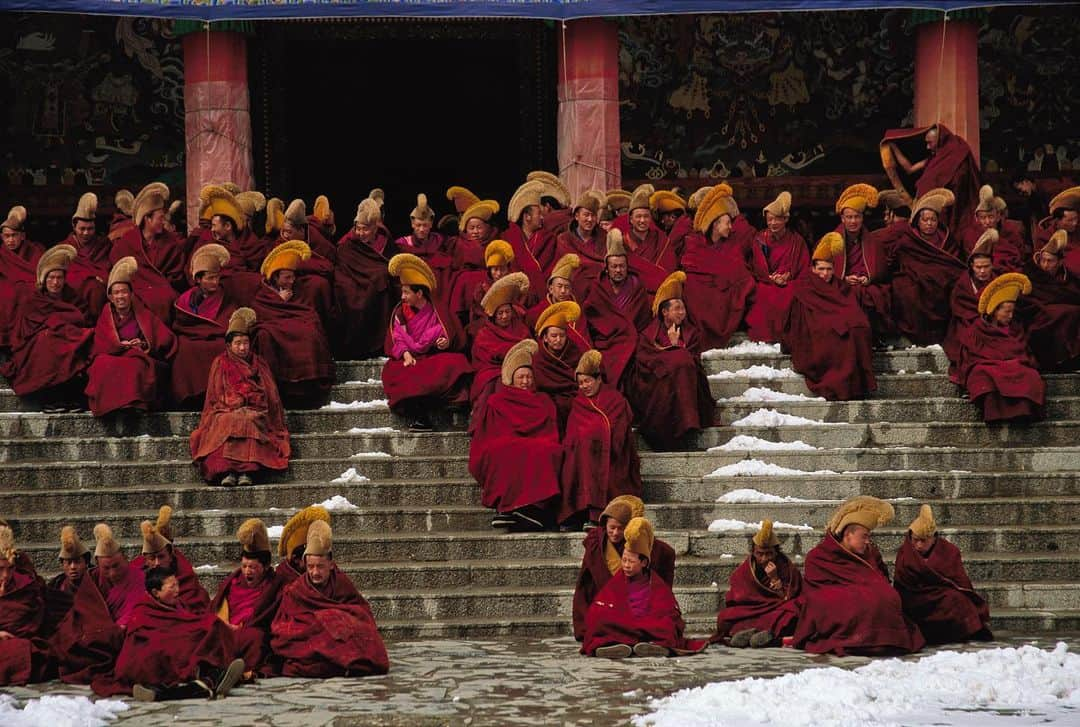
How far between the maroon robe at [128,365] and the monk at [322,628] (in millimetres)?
3199

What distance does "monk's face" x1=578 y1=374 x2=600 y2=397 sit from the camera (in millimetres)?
12938

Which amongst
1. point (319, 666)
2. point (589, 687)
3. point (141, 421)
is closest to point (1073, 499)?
point (589, 687)

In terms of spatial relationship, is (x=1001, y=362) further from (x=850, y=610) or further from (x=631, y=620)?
(x=631, y=620)

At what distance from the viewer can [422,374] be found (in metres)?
13.9

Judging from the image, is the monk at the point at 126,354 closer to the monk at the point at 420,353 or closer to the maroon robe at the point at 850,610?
the monk at the point at 420,353

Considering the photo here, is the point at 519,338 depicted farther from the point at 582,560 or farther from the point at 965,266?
the point at 965,266

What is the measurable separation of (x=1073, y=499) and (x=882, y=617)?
8.31 feet

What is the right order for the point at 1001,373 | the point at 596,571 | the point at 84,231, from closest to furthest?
the point at 596,571
the point at 1001,373
the point at 84,231

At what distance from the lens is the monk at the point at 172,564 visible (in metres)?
10.8

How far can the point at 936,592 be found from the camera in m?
11.4

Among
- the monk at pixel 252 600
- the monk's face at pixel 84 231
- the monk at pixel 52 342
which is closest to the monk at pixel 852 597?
the monk at pixel 252 600

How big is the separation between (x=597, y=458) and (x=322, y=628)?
2.59 m

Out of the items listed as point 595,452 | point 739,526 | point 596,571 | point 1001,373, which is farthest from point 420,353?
point 1001,373

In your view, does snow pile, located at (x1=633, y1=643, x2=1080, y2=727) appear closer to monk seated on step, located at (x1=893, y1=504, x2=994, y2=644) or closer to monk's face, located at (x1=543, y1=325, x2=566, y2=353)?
monk seated on step, located at (x1=893, y1=504, x2=994, y2=644)
